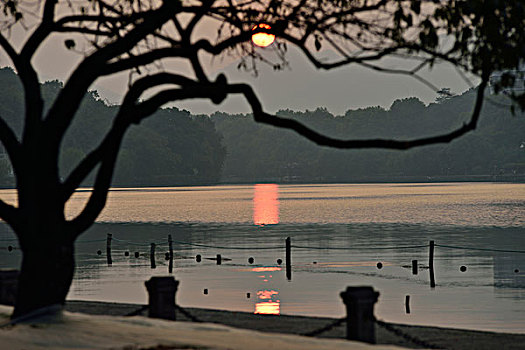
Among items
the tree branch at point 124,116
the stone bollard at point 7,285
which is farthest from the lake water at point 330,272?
the tree branch at point 124,116

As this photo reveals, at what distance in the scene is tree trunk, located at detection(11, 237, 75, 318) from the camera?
15.8 meters

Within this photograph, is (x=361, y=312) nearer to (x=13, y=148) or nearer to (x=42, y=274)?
(x=42, y=274)

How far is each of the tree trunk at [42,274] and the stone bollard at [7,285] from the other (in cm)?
258

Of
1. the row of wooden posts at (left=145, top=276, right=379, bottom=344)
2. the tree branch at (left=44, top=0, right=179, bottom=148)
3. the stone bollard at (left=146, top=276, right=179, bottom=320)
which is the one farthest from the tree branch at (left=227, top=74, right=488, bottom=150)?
the stone bollard at (left=146, top=276, right=179, bottom=320)

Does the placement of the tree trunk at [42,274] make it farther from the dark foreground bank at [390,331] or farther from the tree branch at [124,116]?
the dark foreground bank at [390,331]

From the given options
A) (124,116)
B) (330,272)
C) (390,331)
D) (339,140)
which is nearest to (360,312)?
(390,331)

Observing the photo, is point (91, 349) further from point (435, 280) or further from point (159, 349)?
point (435, 280)

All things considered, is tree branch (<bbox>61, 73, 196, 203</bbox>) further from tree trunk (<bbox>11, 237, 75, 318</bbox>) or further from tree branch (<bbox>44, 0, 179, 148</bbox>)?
tree trunk (<bbox>11, 237, 75, 318</bbox>)

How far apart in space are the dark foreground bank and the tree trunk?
2.78m

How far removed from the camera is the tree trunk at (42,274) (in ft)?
51.9

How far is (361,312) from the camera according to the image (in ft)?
49.3

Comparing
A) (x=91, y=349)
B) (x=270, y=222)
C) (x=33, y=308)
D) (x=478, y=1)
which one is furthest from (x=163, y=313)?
(x=270, y=222)

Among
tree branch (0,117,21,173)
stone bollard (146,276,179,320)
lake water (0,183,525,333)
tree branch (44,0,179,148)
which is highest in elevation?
tree branch (44,0,179,148)

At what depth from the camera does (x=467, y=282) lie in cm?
4147
